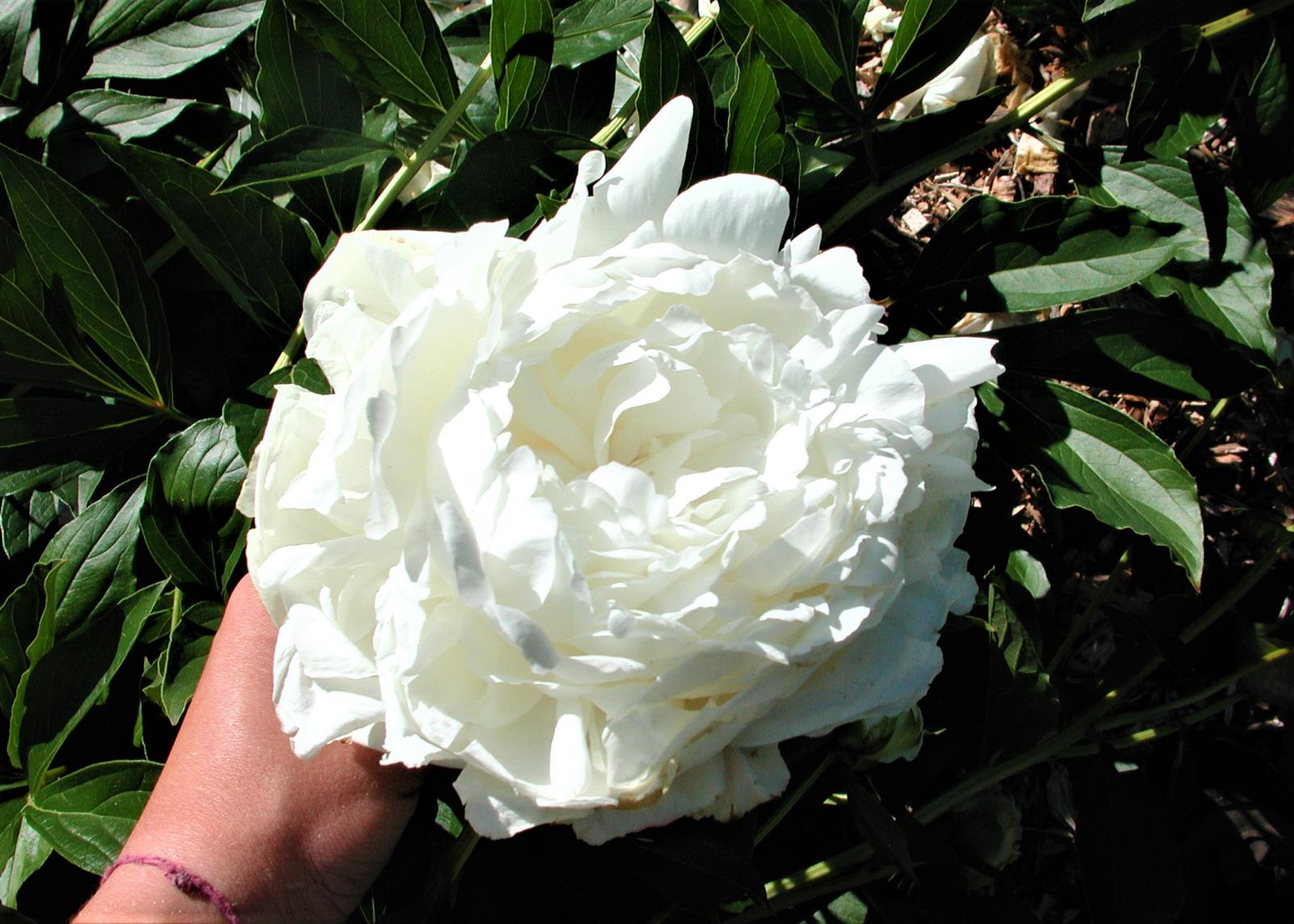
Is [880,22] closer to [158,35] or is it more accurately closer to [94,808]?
[158,35]

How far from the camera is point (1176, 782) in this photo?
1177 mm

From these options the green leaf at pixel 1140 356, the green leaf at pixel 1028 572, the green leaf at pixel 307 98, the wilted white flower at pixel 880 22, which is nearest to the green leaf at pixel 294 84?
the green leaf at pixel 307 98

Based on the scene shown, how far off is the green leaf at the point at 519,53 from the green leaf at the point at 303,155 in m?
0.12

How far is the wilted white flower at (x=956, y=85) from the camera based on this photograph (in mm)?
1424

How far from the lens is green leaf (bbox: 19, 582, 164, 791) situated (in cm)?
89

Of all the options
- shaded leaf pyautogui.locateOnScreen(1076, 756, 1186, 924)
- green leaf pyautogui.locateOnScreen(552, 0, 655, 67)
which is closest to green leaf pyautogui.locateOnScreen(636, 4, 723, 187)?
green leaf pyautogui.locateOnScreen(552, 0, 655, 67)

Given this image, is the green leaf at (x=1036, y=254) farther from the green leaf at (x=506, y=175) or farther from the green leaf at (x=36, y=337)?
the green leaf at (x=36, y=337)

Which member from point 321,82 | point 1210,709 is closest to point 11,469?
point 321,82

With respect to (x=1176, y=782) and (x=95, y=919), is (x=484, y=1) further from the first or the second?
(x=1176, y=782)

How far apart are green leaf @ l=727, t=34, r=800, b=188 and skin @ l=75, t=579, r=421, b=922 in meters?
0.56

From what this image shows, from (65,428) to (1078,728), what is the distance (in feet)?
3.52

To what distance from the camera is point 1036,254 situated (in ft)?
3.08

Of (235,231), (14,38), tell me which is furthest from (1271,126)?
(14,38)

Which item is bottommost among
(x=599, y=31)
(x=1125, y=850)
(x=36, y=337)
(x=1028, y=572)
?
(x=1125, y=850)
